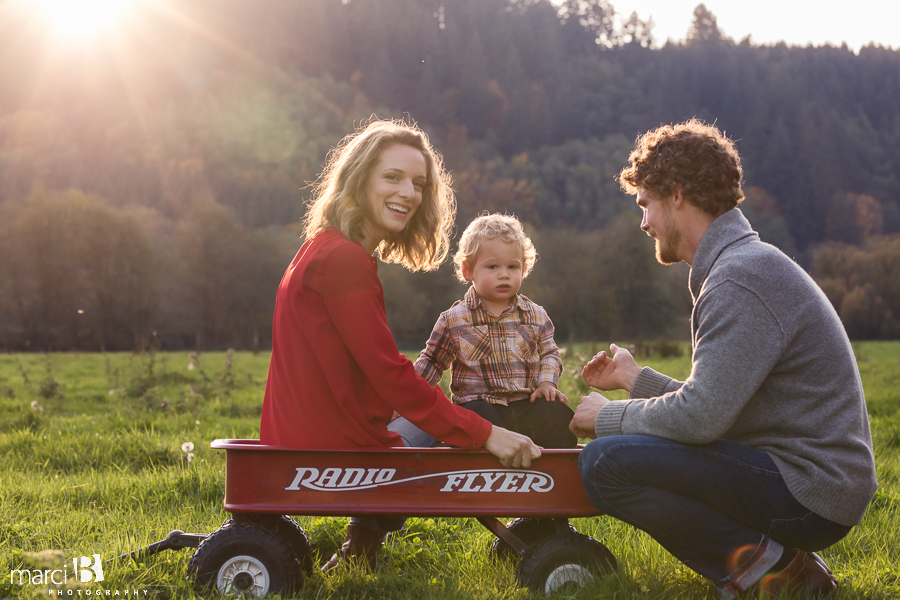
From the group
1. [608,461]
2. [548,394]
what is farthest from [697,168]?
[548,394]

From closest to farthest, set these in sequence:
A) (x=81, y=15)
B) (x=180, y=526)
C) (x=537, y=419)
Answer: (x=537, y=419) < (x=180, y=526) < (x=81, y=15)

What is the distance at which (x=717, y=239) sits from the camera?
2.63 m

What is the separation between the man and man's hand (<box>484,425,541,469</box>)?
212 mm

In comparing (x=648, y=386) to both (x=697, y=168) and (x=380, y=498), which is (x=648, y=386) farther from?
(x=380, y=498)

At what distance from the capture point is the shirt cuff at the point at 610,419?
8.71ft

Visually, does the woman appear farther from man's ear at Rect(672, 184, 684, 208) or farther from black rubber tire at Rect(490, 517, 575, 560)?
man's ear at Rect(672, 184, 684, 208)

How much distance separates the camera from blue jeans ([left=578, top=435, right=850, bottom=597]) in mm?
2479

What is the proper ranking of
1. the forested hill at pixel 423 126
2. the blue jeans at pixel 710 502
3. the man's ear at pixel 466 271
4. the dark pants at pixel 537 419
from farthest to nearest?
the forested hill at pixel 423 126 < the man's ear at pixel 466 271 < the dark pants at pixel 537 419 < the blue jeans at pixel 710 502

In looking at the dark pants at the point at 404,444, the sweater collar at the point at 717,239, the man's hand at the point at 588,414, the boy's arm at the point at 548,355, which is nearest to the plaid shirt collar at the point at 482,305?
the boy's arm at the point at 548,355

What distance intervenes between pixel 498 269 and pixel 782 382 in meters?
1.59

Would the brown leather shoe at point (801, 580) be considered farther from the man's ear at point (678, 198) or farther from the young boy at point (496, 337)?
the man's ear at point (678, 198)

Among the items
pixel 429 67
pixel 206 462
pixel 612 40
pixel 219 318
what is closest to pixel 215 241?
pixel 219 318

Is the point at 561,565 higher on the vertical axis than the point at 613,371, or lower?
lower
